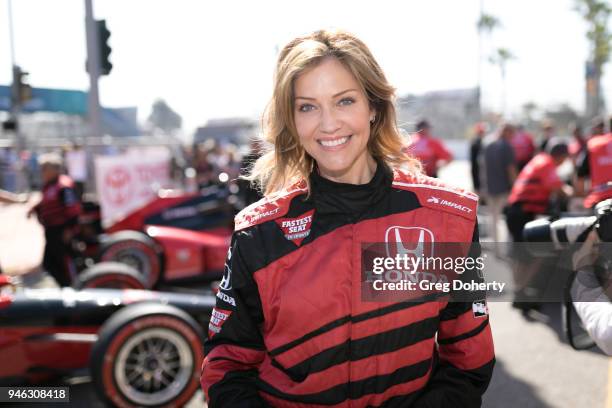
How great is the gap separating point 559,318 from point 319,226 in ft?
15.5

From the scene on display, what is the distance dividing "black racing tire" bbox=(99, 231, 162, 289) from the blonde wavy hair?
16.9 feet

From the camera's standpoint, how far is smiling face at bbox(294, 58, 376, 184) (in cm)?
170

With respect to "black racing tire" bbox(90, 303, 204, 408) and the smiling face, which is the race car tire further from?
the smiling face

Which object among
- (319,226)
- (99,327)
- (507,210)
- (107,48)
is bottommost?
(99,327)

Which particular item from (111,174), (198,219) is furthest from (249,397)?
(111,174)

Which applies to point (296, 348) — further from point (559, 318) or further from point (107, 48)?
point (107, 48)

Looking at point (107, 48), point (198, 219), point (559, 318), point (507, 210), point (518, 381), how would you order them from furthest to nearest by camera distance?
point (107, 48) < point (198, 219) < point (507, 210) < point (559, 318) < point (518, 381)

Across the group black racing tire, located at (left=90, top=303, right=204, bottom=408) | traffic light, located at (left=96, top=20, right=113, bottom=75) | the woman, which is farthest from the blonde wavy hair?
traffic light, located at (left=96, top=20, right=113, bottom=75)

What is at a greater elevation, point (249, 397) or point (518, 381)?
point (249, 397)

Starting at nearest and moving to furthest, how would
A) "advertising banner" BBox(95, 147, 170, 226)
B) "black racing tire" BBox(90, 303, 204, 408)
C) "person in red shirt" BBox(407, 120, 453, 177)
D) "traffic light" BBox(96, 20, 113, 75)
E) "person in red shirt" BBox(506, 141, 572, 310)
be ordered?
"black racing tire" BBox(90, 303, 204, 408)
"person in red shirt" BBox(506, 141, 572, 310)
"person in red shirt" BBox(407, 120, 453, 177)
"traffic light" BBox(96, 20, 113, 75)
"advertising banner" BBox(95, 147, 170, 226)

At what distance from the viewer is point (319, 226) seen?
1.66m

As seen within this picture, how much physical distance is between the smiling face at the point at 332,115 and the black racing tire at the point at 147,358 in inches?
96.3

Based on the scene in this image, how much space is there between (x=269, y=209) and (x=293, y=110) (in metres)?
0.32

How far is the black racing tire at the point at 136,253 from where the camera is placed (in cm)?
683
